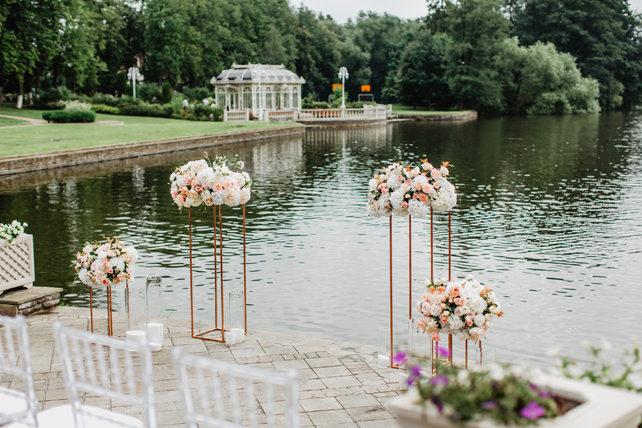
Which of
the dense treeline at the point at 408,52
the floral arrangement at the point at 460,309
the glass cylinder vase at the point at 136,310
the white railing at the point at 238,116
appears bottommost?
the glass cylinder vase at the point at 136,310

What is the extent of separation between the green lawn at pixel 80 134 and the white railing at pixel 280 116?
667cm

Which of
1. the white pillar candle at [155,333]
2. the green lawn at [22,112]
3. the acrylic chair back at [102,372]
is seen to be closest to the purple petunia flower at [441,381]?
the acrylic chair back at [102,372]

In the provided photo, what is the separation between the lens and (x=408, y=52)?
68250 millimetres

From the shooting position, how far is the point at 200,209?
55.9 ft

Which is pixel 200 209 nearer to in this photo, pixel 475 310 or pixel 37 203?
pixel 37 203

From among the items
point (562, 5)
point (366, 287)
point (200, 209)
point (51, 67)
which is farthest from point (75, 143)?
point (562, 5)

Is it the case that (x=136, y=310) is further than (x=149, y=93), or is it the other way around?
(x=149, y=93)

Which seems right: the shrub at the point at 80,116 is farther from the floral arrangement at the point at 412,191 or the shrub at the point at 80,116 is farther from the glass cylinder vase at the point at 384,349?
the glass cylinder vase at the point at 384,349

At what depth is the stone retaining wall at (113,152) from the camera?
23538 millimetres

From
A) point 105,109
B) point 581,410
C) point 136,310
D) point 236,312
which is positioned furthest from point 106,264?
point 105,109

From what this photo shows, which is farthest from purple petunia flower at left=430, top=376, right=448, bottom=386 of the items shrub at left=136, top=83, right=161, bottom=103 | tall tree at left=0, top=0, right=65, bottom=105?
shrub at left=136, top=83, right=161, bottom=103

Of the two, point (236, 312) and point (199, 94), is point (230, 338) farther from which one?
point (199, 94)

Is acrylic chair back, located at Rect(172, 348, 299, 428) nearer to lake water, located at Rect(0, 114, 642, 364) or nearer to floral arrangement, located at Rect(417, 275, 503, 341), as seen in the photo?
floral arrangement, located at Rect(417, 275, 503, 341)

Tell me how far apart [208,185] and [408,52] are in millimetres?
64136
